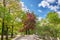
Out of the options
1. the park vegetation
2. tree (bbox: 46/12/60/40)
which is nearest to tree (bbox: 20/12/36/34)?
the park vegetation

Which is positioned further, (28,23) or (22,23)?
(28,23)

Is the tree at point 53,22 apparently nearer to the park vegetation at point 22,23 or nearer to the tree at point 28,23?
the park vegetation at point 22,23

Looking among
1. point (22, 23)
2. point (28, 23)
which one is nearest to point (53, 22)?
point (28, 23)

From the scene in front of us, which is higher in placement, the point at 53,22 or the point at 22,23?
the point at 53,22

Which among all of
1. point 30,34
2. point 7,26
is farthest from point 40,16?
point 7,26

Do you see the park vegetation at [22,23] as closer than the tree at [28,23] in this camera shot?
Yes

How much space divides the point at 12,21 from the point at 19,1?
A: 2.17ft

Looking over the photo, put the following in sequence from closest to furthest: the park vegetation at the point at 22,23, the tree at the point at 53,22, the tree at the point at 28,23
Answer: the park vegetation at the point at 22,23 < the tree at the point at 28,23 < the tree at the point at 53,22

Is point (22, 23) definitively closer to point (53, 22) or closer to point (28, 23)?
point (28, 23)

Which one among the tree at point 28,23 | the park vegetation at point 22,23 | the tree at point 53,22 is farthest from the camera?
the tree at point 53,22

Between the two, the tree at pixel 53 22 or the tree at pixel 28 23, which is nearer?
the tree at pixel 28 23

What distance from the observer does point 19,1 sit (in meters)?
5.80

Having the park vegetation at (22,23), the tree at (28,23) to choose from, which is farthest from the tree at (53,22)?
the tree at (28,23)

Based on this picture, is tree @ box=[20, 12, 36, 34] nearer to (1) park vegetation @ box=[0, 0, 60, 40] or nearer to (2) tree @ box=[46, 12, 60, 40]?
(1) park vegetation @ box=[0, 0, 60, 40]
